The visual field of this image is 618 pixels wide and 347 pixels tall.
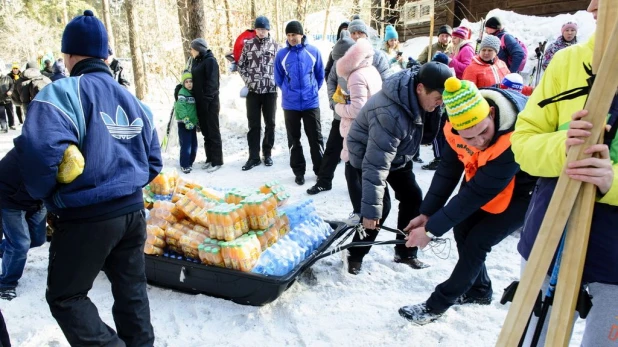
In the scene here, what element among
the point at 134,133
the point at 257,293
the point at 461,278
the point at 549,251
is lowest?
the point at 257,293

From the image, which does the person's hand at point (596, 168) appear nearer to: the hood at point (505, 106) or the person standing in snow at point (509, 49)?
the hood at point (505, 106)

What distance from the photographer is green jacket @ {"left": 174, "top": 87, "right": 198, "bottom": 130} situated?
7012 millimetres

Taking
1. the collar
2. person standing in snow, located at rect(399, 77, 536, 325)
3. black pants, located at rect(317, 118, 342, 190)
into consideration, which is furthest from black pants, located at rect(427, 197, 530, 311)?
black pants, located at rect(317, 118, 342, 190)

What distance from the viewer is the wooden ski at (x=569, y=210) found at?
49.6 inches

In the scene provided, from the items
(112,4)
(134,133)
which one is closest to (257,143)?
(134,133)

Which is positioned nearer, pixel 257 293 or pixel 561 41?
pixel 257 293

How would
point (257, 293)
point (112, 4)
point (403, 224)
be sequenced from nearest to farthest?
point (257, 293) → point (403, 224) → point (112, 4)

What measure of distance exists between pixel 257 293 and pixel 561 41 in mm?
7019

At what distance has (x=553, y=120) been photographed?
160cm

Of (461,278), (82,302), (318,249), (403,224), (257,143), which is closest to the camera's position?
(82,302)

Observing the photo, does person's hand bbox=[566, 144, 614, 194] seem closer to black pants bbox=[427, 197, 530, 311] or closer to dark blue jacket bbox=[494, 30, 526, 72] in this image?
black pants bbox=[427, 197, 530, 311]

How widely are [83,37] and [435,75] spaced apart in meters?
2.22

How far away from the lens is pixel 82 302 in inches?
91.0

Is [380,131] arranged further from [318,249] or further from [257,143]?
[257,143]
